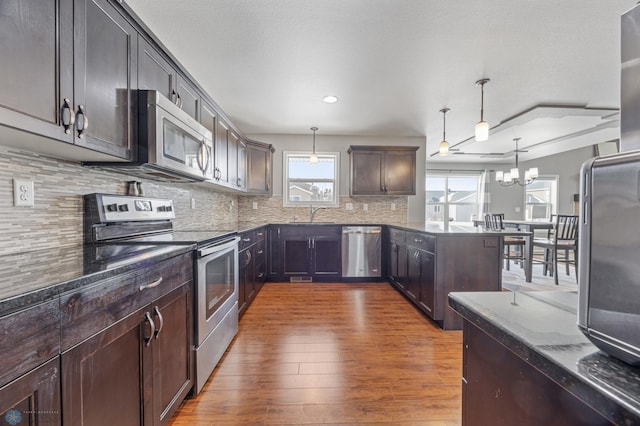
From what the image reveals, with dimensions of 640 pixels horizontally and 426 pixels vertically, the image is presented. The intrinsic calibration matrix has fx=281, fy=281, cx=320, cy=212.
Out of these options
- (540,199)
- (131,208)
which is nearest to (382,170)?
(131,208)

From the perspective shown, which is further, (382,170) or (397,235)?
(382,170)

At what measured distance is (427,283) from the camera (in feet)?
9.17

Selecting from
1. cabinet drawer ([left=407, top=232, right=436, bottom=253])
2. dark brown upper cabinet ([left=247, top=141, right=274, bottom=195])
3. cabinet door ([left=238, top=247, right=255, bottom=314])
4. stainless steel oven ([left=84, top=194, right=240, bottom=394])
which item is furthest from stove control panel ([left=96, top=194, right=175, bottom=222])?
cabinet drawer ([left=407, top=232, right=436, bottom=253])

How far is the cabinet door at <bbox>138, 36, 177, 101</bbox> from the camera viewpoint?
5.36ft

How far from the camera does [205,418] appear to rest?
150 cm

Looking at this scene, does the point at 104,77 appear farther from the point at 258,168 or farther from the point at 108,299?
the point at 258,168

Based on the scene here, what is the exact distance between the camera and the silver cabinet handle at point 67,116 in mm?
1139

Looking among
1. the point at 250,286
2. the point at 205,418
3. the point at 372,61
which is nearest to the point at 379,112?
the point at 372,61

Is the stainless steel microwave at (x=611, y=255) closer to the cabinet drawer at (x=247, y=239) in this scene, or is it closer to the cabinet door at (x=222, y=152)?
the cabinet drawer at (x=247, y=239)

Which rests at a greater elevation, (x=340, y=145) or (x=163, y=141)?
(x=340, y=145)

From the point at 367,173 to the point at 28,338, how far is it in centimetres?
415

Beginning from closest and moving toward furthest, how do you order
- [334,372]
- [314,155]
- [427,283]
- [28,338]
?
[28,338] → [334,372] → [427,283] → [314,155]

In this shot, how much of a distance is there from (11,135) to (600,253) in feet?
5.84

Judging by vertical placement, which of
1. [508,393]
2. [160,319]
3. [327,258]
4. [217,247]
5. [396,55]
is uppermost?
[396,55]
